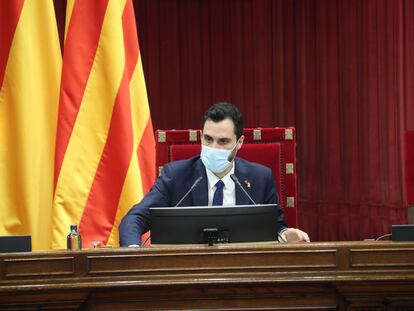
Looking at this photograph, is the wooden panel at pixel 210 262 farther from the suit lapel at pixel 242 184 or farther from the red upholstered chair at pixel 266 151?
the red upholstered chair at pixel 266 151

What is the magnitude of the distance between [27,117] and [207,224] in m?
1.30

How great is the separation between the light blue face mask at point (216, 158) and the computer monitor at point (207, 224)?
2.14ft

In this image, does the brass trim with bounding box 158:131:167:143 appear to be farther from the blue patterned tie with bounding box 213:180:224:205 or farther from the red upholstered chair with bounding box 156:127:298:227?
the blue patterned tie with bounding box 213:180:224:205

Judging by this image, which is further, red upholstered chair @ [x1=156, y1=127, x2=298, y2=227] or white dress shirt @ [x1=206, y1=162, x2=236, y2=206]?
red upholstered chair @ [x1=156, y1=127, x2=298, y2=227]

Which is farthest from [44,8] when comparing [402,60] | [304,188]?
[304,188]

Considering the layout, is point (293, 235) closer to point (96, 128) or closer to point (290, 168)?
point (290, 168)

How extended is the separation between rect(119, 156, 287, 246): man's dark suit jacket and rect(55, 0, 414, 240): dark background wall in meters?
2.79

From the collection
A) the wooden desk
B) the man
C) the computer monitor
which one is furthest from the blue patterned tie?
the wooden desk

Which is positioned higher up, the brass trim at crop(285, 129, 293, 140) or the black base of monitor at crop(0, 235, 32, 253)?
the brass trim at crop(285, 129, 293, 140)

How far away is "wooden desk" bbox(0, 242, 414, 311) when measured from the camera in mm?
1517

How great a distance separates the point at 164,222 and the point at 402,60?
378 cm

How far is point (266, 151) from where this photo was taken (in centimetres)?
272

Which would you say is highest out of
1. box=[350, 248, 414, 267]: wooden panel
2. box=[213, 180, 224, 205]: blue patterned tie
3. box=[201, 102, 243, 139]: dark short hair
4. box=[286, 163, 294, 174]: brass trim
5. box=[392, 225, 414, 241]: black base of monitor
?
box=[201, 102, 243, 139]: dark short hair

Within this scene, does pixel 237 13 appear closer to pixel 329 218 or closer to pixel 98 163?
pixel 329 218
